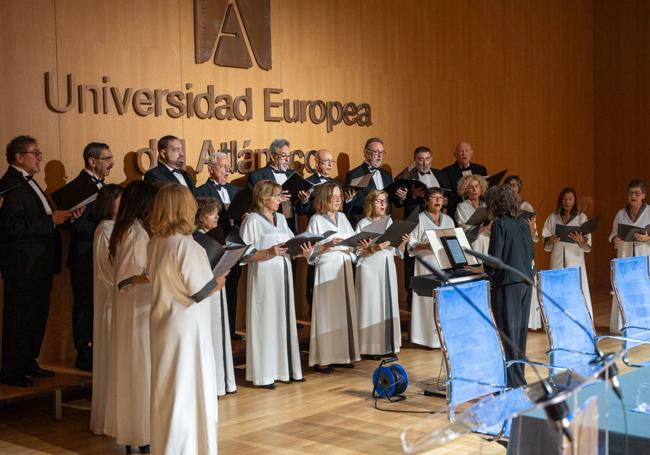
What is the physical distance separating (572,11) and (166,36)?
7.30 meters

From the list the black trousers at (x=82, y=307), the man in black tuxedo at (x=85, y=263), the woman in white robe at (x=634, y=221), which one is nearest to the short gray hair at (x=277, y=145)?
the man in black tuxedo at (x=85, y=263)

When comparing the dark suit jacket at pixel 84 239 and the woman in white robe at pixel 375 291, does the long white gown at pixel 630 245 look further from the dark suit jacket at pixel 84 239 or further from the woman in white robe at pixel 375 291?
the dark suit jacket at pixel 84 239

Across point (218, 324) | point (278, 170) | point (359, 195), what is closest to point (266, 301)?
point (218, 324)

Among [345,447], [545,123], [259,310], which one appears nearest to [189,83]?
[259,310]

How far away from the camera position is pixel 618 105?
41.7 ft

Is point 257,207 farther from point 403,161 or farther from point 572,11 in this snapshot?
point 572,11

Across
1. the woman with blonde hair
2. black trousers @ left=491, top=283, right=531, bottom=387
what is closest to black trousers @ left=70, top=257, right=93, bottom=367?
the woman with blonde hair

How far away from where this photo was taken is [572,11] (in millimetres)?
12664

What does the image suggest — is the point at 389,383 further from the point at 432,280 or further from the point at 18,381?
the point at 18,381

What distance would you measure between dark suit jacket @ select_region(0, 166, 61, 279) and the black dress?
3177mm

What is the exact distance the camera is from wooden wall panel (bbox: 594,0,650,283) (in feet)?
40.5

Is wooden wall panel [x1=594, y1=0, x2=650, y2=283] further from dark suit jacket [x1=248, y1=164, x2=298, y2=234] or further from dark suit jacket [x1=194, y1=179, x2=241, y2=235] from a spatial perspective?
dark suit jacket [x1=194, y1=179, x2=241, y2=235]

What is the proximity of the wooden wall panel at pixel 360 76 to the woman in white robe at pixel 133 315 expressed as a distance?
196 cm

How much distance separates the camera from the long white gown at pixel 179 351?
4.47m
